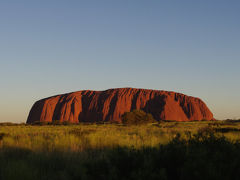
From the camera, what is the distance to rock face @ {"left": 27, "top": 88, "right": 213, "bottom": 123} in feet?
314

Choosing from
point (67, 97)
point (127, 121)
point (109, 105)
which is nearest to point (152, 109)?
point (109, 105)

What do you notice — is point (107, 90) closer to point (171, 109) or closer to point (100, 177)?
point (171, 109)

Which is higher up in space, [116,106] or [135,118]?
[116,106]

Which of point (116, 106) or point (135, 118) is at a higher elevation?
point (116, 106)

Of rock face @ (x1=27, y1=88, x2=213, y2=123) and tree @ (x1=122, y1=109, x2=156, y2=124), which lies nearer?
tree @ (x1=122, y1=109, x2=156, y2=124)

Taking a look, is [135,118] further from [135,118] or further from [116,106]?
[116,106]

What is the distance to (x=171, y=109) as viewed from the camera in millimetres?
93250

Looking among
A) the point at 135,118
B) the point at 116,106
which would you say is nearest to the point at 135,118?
the point at 135,118

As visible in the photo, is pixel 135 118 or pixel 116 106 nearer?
pixel 135 118

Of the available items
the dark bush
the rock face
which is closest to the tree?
the dark bush

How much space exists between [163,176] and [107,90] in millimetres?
108958

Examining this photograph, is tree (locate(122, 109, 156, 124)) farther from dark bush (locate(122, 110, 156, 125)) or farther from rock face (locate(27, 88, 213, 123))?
rock face (locate(27, 88, 213, 123))

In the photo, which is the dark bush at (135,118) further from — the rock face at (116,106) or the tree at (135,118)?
the rock face at (116,106)

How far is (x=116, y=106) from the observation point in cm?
9812
